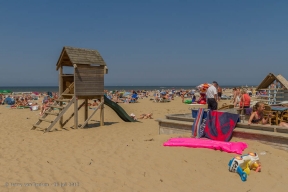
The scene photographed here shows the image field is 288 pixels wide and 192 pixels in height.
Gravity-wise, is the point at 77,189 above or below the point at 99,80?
below

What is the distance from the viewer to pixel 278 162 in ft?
20.4

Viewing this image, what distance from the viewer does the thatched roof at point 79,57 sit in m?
11.2

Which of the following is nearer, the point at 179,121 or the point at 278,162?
the point at 278,162

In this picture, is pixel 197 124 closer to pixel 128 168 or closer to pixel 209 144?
pixel 209 144

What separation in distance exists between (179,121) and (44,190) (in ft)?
17.3

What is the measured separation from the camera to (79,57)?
11.4 metres

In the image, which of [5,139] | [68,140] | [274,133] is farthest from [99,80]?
[274,133]

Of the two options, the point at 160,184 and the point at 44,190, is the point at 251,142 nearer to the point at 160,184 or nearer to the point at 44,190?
the point at 160,184

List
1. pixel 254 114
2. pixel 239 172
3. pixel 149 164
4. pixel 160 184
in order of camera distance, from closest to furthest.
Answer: pixel 160 184
pixel 239 172
pixel 149 164
pixel 254 114

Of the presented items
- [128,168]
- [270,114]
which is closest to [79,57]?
[128,168]

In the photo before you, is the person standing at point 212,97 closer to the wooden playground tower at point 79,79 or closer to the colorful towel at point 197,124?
the colorful towel at point 197,124

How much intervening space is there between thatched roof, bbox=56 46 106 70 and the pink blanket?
5.51 meters

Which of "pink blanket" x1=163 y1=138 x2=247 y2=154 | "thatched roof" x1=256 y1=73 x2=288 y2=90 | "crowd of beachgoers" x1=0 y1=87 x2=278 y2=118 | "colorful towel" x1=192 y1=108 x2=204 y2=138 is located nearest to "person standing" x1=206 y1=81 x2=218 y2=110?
"crowd of beachgoers" x1=0 y1=87 x2=278 y2=118

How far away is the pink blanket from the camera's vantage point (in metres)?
6.78
